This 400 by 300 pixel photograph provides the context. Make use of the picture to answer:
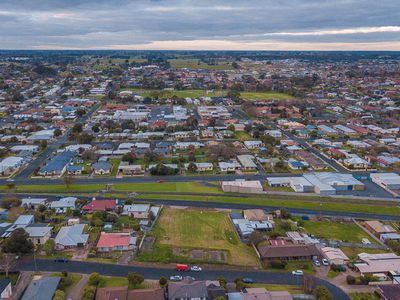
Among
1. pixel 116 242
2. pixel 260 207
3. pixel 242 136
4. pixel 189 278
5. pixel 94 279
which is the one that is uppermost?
pixel 94 279

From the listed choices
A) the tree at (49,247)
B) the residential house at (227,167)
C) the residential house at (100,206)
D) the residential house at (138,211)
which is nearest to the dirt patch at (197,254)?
the residential house at (138,211)

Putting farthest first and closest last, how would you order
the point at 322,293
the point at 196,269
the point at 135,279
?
the point at 196,269 → the point at 135,279 → the point at 322,293

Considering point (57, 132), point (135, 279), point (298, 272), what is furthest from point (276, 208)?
point (57, 132)

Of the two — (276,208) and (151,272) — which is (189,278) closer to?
(151,272)

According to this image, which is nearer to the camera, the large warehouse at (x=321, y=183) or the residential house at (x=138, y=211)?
the residential house at (x=138, y=211)

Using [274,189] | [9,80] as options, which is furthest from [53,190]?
[9,80]

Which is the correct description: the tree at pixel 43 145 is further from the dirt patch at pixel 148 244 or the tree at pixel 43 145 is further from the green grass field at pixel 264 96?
the green grass field at pixel 264 96

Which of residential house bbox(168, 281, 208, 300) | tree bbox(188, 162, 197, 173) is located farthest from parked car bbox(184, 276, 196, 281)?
tree bbox(188, 162, 197, 173)
